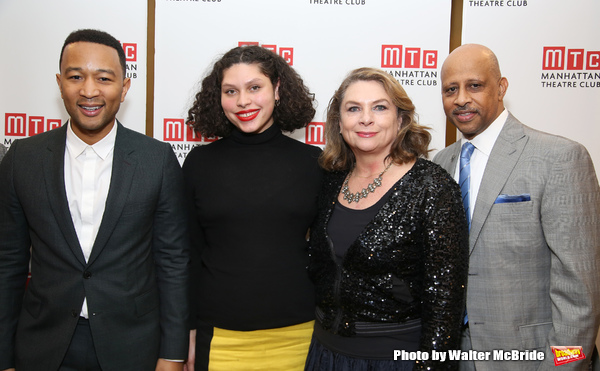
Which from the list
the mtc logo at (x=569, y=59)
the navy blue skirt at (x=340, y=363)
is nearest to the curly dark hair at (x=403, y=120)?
the navy blue skirt at (x=340, y=363)

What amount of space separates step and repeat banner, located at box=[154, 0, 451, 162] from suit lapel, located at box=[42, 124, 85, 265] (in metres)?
1.07

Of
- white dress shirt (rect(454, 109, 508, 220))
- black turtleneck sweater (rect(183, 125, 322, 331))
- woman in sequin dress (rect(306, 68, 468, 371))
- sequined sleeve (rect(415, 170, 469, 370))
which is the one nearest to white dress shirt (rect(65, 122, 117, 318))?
black turtleneck sweater (rect(183, 125, 322, 331))

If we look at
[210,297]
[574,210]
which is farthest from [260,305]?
[574,210]

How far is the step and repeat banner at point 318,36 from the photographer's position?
101 inches

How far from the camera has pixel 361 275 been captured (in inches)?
59.3

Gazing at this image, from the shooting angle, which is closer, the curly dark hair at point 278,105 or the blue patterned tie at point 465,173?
the blue patterned tie at point 465,173

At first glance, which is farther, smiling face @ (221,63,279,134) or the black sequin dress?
smiling face @ (221,63,279,134)

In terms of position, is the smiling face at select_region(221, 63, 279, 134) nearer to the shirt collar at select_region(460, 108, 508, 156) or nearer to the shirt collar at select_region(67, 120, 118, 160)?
the shirt collar at select_region(67, 120, 118, 160)

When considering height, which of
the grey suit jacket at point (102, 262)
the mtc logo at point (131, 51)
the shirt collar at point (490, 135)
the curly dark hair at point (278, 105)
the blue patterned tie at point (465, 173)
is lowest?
the grey suit jacket at point (102, 262)

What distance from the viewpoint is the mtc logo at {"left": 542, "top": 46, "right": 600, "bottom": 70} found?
2.56 meters

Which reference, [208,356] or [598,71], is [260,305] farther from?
[598,71]

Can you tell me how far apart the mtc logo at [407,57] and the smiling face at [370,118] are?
3.49 ft

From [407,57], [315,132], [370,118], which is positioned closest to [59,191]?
[370,118]

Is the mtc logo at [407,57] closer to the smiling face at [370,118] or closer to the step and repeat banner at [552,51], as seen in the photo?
the step and repeat banner at [552,51]
